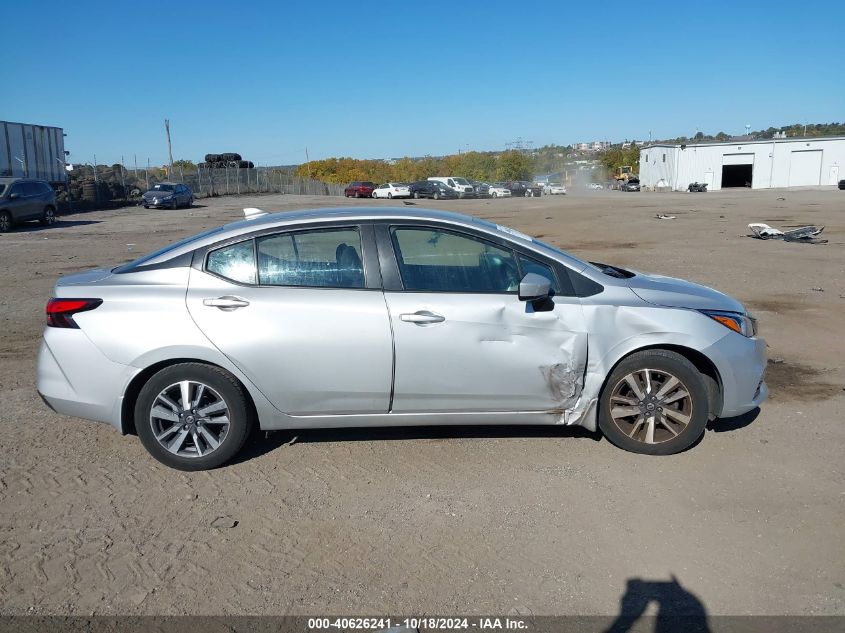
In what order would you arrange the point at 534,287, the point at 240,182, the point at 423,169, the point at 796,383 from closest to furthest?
the point at 534,287 → the point at 796,383 → the point at 240,182 → the point at 423,169

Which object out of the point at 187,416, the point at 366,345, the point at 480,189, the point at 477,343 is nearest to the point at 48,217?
the point at 187,416

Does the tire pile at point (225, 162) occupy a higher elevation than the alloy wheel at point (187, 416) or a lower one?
higher

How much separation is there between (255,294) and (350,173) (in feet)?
378

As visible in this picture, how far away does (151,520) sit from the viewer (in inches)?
161

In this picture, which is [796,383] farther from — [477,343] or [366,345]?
[366,345]

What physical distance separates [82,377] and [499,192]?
187ft

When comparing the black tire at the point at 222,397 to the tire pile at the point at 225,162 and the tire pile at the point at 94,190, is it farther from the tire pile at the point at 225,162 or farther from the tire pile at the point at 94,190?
the tire pile at the point at 225,162

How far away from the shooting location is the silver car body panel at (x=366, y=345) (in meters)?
4.56

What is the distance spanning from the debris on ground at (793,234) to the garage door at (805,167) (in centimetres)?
6382

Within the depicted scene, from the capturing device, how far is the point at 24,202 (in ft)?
86.3

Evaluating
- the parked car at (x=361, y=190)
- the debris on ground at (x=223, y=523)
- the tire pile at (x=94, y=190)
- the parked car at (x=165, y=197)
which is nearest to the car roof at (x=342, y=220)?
the debris on ground at (x=223, y=523)

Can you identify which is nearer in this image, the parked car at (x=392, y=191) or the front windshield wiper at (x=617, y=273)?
the front windshield wiper at (x=617, y=273)

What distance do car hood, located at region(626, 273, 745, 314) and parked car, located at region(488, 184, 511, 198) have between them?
54740mm

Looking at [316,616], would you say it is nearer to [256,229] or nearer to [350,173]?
[256,229]
